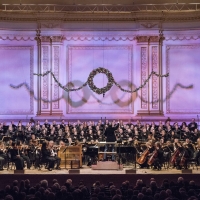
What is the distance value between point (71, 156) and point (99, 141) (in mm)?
1653

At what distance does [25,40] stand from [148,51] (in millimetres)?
5906

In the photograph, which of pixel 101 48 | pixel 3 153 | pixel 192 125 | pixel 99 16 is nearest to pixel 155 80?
pixel 192 125

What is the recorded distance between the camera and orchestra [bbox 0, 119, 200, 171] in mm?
14664

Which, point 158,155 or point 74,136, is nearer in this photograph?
point 158,155

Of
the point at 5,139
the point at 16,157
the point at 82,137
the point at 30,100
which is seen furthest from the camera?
the point at 30,100

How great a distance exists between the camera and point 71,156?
15.4 m

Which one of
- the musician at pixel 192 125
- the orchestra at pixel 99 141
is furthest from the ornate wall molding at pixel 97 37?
the musician at pixel 192 125

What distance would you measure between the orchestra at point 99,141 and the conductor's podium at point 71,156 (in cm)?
22

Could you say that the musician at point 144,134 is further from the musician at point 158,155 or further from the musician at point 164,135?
the musician at point 158,155

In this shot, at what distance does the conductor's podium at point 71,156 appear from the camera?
1525cm

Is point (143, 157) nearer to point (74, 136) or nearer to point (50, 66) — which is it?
point (74, 136)

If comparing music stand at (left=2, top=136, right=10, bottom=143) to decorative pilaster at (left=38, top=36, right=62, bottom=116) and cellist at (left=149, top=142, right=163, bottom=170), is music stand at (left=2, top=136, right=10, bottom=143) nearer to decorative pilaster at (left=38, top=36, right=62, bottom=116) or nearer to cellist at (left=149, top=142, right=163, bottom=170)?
decorative pilaster at (left=38, top=36, right=62, bottom=116)

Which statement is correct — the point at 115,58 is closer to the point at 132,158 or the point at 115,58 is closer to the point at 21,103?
the point at 21,103

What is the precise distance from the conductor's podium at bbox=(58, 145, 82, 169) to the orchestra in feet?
0.73
